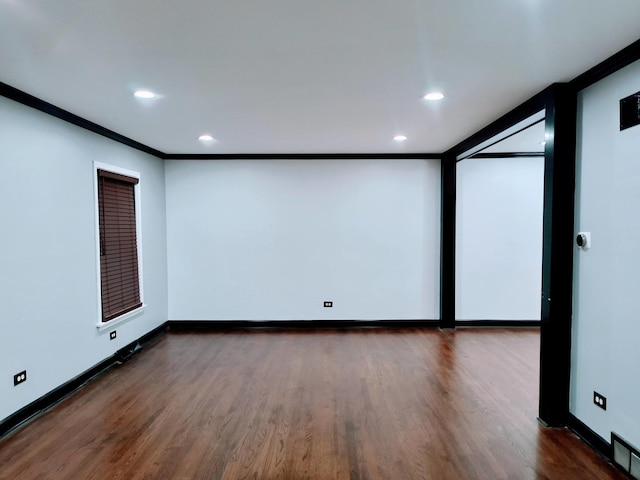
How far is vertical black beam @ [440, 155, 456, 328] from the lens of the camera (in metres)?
5.20

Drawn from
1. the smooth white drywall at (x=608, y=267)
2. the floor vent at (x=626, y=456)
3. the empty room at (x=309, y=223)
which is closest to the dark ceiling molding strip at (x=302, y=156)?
the empty room at (x=309, y=223)

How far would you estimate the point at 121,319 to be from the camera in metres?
4.06

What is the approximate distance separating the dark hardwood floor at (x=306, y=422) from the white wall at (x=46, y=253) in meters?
0.37

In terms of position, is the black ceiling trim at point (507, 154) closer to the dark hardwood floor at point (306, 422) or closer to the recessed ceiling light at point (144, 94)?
the dark hardwood floor at point (306, 422)

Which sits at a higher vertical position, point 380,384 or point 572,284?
point 572,284

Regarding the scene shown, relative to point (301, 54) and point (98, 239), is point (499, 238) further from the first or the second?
point (98, 239)

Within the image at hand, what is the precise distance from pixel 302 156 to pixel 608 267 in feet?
12.4

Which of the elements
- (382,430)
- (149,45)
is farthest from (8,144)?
(382,430)

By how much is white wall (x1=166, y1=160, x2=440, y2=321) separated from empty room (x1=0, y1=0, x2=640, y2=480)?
0.03 metres

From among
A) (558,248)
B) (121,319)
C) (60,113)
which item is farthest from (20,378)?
(558,248)

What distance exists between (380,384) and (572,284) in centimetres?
181

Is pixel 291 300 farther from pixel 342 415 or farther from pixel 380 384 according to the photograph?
pixel 342 415

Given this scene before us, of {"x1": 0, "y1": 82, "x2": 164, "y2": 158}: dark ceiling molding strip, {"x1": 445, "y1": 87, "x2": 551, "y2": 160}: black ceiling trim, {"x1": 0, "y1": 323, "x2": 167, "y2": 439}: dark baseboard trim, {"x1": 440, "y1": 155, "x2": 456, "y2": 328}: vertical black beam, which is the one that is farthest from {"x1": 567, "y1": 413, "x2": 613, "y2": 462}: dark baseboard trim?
{"x1": 0, "y1": 82, "x2": 164, "y2": 158}: dark ceiling molding strip

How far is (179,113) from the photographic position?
327cm
